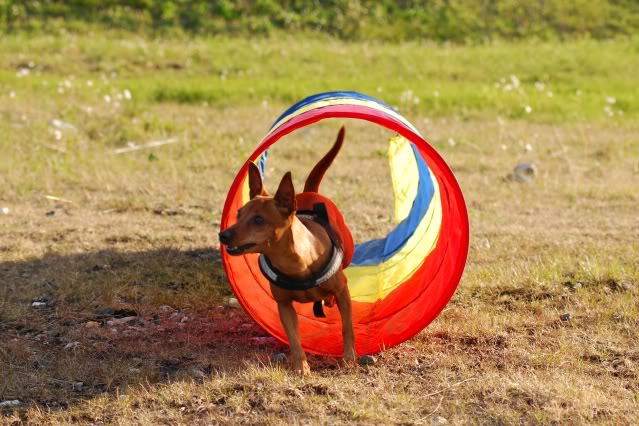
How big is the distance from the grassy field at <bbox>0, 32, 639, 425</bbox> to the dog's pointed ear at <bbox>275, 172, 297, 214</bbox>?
1.02 m

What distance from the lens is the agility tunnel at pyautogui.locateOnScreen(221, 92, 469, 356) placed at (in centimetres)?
620

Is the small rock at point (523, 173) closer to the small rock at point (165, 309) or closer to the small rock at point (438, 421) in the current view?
the small rock at point (165, 309)

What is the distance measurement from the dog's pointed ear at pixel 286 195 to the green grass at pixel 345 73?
986 centimetres

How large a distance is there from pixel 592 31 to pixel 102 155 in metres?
13.7

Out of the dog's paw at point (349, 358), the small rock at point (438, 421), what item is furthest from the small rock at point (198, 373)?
the small rock at point (438, 421)

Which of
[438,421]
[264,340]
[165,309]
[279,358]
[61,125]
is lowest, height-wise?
[61,125]

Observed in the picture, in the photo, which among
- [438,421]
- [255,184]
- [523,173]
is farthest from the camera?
[523,173]

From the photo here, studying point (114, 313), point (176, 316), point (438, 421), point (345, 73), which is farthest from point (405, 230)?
point (345, 73)

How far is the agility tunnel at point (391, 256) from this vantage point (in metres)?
6.20

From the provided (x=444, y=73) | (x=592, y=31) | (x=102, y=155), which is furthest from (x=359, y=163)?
(x=592, y=31)

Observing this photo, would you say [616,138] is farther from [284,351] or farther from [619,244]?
[284,351]

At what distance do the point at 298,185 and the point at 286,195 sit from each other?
597 centimetres

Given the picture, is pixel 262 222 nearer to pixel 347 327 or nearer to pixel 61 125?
pixel 347 327

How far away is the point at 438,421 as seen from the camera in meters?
5.23
